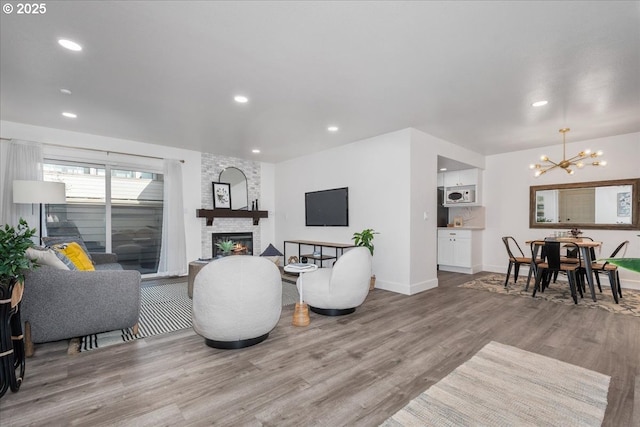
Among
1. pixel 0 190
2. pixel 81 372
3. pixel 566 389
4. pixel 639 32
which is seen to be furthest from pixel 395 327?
pixel 0 190

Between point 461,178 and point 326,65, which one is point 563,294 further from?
point 326,65

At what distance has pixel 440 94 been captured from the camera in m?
3.46

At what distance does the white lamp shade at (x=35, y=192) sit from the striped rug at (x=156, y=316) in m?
1.82

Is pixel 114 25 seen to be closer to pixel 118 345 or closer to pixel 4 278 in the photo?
pixel 4 278

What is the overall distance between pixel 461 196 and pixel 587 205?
2131 mm

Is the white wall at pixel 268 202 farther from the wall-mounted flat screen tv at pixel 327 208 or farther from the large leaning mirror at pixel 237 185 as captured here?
the wall-mounted flat screen tv at pixel 327 208

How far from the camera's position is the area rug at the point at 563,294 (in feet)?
13.0

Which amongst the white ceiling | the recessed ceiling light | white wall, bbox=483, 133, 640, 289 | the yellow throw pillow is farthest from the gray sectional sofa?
white wall, bbox=483, 133, 640, 289

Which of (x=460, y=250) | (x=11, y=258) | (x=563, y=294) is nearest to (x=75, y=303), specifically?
(x=11, y=258)

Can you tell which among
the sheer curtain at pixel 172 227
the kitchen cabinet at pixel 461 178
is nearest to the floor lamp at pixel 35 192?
the sheer curtain at pixel 172 227

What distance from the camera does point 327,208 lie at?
20.0 feet

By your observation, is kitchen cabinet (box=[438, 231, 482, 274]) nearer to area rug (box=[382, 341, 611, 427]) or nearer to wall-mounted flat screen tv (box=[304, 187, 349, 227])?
wall-mounted flat screen tv (box=[304, 187, 349, 227])

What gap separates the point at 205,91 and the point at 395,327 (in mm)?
3288

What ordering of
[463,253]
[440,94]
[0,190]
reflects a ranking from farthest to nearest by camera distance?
[463,253] → [0,190] → [440,94]
